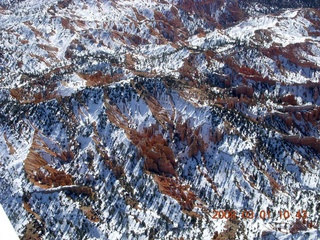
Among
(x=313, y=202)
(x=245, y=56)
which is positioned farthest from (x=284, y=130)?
(x=245, y=56)

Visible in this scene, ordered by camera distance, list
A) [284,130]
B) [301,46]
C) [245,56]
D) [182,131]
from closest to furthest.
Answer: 1. [182,131]
2. [284,130]
3. [245,56]
4. [301,46]

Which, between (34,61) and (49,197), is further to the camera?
(34,61)

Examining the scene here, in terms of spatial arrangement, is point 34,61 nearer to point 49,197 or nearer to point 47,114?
point 47,114

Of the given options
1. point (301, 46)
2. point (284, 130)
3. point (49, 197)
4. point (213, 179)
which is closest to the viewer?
point (49, 197)

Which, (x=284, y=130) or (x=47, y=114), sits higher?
(x=47, y=114)

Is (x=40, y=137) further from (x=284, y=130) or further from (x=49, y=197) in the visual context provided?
(x=284, y=130)

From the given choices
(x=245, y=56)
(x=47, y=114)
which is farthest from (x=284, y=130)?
(x=47, y=114)
